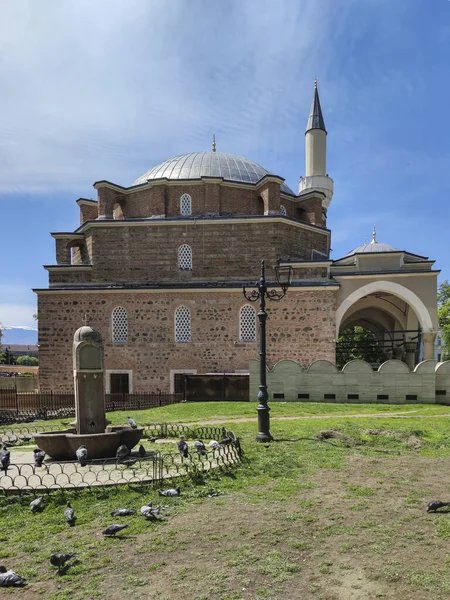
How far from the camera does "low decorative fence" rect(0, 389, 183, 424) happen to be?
53.3 ft

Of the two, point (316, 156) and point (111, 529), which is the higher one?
point (316, 156)

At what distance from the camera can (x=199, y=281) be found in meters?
21.4

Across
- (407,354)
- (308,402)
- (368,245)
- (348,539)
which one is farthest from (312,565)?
(368,245)

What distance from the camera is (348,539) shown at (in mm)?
4578

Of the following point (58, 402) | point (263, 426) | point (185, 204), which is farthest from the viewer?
point (185, 204)

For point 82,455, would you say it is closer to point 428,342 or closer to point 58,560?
point 58,560

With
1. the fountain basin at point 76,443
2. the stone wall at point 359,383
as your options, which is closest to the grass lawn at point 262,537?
the fountain basin at point 76,443

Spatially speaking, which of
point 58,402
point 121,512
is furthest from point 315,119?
point 121,512

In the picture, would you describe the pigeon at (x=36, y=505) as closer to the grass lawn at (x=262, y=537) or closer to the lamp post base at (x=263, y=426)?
the grass lawn at (x=262, y=537)

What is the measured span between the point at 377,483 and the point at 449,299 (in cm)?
3123

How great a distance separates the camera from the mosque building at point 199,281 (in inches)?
791

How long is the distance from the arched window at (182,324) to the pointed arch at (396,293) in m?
6.61

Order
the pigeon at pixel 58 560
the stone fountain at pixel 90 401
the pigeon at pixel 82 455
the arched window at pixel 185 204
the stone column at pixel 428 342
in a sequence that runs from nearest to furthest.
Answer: the pigeon at pixel 58 560
the pigeon at pixel 82 455
the stone fountain at pixel 90 401
the stone column at pixel 428 342
the arched window at pixel 185 204

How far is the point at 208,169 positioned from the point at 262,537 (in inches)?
844
